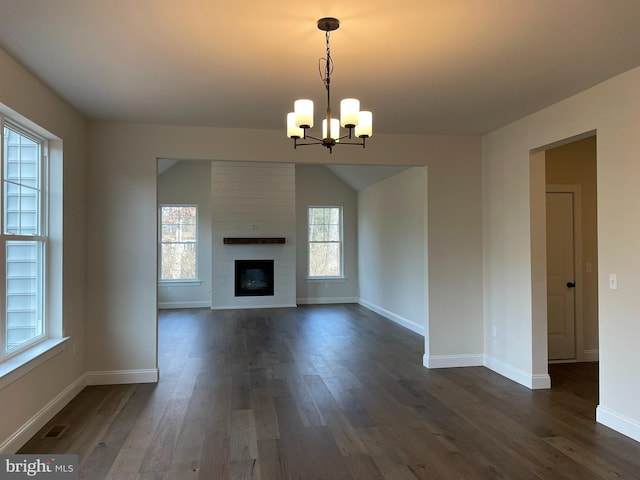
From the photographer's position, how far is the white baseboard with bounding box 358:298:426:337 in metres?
6.57

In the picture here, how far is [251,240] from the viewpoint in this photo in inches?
358

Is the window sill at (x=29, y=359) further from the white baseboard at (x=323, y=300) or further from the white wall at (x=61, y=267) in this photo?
the white baseboard at (x=323, y=300)

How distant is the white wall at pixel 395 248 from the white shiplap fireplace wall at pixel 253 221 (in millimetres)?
1607

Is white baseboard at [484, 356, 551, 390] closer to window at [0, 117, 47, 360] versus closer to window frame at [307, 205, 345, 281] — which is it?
window at [0, 117, 47, 360]

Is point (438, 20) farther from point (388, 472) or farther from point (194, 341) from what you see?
point (194, 341)

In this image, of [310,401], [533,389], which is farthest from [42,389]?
[533,389]

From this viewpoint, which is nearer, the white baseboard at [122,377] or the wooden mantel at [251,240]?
the white baseboard at [122,377]

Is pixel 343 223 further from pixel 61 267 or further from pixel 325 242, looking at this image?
pixel 61 267

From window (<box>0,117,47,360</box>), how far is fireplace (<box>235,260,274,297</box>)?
5760 millimetres

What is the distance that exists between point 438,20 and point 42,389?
3.65m

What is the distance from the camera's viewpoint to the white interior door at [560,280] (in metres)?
4.86

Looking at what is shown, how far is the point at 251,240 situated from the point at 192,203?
1658mm

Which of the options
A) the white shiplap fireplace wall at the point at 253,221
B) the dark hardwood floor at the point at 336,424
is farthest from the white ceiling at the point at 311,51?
the white shiplap fireplace wall at the point at 253,221

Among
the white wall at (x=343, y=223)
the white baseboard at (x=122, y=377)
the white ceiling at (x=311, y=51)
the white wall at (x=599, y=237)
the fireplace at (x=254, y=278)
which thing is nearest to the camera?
the white ceiling at (x=311, y=51)
